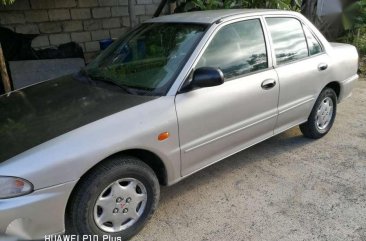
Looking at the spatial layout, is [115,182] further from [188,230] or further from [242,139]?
[242,139]

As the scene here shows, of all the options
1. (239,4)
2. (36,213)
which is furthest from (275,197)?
(239,4)

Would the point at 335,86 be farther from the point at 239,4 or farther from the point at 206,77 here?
the point at 239,4

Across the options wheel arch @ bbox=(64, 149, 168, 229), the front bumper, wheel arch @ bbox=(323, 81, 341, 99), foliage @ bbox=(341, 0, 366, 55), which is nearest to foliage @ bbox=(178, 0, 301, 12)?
wheel arch @ bbox=(323, 81, 341, 99)

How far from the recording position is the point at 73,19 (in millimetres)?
6766

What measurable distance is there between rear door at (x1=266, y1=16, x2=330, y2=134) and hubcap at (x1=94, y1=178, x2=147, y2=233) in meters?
1.75

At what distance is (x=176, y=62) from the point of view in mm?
2895

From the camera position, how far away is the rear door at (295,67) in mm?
3549

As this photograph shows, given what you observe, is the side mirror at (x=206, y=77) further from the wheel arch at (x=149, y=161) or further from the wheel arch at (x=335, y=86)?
the wheel arch at (x=335, y=86)

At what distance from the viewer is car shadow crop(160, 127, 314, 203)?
3367mm

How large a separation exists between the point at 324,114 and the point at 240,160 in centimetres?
127

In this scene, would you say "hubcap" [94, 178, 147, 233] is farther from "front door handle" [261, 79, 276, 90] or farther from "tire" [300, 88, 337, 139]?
"tire" [300, 88, 337, 139]

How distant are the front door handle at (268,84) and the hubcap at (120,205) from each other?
1502 mm

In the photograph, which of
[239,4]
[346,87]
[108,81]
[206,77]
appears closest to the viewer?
[206,77]

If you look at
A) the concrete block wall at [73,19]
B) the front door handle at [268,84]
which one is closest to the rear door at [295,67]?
the front door handle at [268,84]
